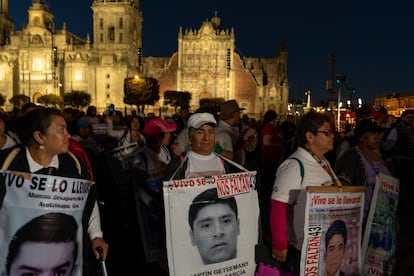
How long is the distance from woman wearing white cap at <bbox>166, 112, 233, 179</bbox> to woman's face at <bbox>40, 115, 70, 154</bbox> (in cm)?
106

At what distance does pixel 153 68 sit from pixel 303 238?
7554cm

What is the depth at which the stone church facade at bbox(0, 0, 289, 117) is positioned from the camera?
70125 millimetres

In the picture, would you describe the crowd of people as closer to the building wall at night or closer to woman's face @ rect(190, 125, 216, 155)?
A: woman's face @ rect(190, 125, 216, 155)

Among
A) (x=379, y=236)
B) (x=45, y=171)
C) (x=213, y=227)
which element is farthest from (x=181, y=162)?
(x=379, y=236)

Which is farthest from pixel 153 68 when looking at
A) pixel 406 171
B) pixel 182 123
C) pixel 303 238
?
pixel 303 238

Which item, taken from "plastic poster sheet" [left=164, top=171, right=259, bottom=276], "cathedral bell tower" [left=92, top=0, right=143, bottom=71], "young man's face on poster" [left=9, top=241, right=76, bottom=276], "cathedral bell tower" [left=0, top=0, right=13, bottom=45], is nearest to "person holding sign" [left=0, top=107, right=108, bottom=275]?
"young man's face on poster" [left=9, top=241, right=76, bottom=276]

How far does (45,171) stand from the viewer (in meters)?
2.95

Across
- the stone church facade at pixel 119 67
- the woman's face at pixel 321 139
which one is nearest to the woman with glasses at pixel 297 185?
the woman's face at pixel 321 139

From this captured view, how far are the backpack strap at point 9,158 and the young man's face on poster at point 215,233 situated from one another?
1.49m

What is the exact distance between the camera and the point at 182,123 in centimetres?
1305

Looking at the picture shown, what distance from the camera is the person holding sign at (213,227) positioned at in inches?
132

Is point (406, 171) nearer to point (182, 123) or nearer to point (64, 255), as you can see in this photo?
point (182, 123)

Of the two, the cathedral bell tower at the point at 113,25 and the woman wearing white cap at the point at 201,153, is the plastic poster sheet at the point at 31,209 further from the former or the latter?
the cathedral bell tower at the point at 113,25

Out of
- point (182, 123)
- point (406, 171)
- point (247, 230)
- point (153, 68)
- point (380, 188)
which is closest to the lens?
point (247, 230)
